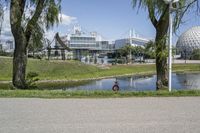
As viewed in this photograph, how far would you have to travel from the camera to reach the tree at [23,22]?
66.2 feet

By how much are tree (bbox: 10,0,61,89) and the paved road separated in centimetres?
731

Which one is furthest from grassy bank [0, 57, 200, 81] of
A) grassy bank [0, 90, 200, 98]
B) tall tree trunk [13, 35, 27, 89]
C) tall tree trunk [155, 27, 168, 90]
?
grassy bank [0, 90, 200, 98]

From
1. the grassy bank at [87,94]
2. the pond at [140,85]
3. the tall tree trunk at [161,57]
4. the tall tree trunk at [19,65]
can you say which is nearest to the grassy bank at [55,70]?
the pond at [140,85]

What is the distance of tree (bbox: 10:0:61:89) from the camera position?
66.2 ft

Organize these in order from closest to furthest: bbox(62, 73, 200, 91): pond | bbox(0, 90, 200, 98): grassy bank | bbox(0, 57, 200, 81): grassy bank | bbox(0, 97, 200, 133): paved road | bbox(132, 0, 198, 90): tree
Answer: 1. bbox(0, 97, 200, 133): paved road
2. bbox(0, 90, 200, 98): grassy bank
3. bbox(132, 0, 198, 90): tree
4. bbox(62, 73, 200, 91): pond
5. bbox(0, 57, 200, 81): grassy bank

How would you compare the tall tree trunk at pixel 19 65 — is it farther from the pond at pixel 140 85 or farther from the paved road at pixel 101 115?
the pond at pixel 140 85

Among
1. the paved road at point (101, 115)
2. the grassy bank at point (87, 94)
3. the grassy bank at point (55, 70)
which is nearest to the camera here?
the paved road at point (101, 115)

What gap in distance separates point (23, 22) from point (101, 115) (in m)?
11.9

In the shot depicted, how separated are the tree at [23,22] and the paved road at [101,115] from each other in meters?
7.31

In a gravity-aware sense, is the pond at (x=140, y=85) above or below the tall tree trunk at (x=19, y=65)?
below

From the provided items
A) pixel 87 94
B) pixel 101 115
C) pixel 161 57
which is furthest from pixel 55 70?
pixel 101 115

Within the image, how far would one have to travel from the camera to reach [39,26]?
21172mm

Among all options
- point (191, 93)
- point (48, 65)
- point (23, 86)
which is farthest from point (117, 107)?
point (48, 65)

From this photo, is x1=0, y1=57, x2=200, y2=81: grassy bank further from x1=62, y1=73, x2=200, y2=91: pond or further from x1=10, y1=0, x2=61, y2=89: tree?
x1=10, y1=0, x2=61, y2=89: tree
